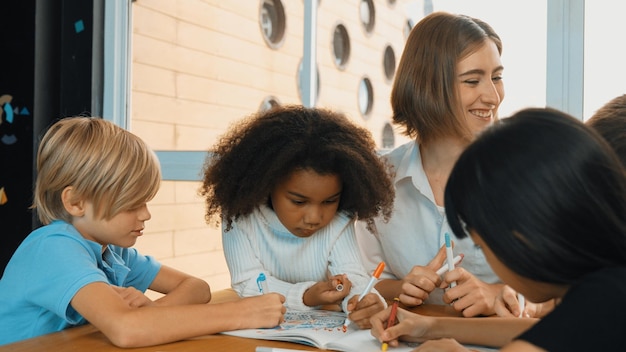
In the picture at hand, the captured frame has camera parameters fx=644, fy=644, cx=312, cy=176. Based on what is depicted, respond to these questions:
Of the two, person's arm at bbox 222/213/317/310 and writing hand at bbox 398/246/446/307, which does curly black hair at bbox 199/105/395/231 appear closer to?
person's arm at bbox 222/213/317/310

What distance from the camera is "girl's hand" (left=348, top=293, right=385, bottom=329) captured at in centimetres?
117

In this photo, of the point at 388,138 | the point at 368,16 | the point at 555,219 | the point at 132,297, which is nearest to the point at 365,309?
the point at 132,297

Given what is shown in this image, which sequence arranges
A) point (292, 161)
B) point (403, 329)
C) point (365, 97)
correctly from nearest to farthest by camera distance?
point (403, 329)
point (292, 161)
point (365, 97)

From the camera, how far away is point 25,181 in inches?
98.3

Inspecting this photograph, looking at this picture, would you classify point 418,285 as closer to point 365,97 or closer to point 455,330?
point 455,330

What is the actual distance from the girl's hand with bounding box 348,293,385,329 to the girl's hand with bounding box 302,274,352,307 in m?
0.07

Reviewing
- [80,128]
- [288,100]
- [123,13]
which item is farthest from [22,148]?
[80,128]

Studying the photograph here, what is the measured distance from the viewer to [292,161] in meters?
1.37

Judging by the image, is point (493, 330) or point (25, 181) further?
point (25, 181)

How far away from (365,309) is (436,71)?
25.8 inches

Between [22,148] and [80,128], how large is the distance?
137 centimetres

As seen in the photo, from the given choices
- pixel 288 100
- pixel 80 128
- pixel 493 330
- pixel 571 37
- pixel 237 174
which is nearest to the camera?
pixel 493 330

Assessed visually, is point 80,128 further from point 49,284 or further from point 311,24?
point 311,24

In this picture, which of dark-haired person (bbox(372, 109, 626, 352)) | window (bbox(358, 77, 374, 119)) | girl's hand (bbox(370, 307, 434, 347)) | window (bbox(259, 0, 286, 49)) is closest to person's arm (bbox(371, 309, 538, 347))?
girl's hand (bbox(370, 307, 434, 347))
